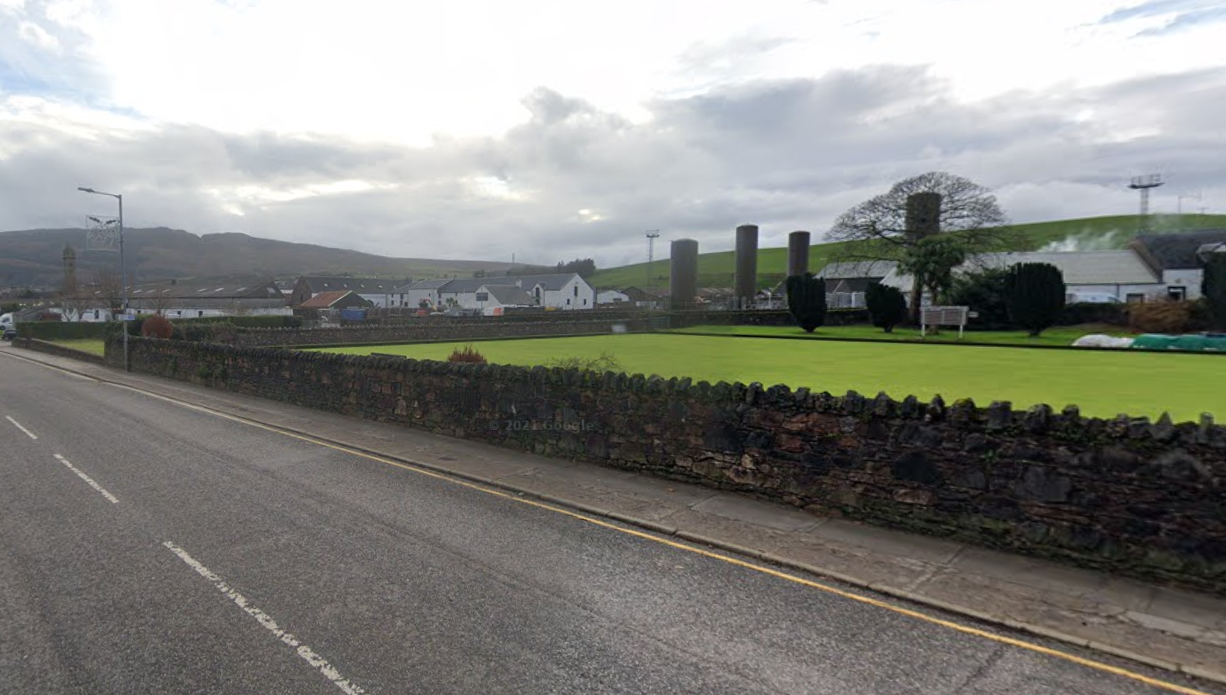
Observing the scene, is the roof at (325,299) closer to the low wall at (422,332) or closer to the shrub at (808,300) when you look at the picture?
the low wall at (422,332)

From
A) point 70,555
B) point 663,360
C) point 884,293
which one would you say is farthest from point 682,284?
point 70,555

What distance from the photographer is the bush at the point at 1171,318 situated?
3566cm

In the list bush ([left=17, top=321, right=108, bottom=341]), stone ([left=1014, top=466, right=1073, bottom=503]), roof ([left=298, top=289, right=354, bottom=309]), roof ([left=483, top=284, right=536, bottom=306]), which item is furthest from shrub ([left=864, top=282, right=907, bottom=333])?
roof ([left=298, top=289, right=354, bottom=309])

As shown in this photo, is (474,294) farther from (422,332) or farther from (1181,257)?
(1181,257)

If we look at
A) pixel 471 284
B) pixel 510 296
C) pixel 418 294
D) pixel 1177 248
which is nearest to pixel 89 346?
pixel 510 296

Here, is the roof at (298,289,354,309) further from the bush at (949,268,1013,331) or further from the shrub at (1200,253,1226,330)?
the shrub at (1200,253,1226,330)

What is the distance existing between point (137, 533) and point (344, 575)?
2.99 metres

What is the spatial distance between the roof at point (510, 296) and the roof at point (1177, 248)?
78.9 metres

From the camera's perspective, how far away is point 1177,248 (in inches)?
2169

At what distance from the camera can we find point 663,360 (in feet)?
82.6

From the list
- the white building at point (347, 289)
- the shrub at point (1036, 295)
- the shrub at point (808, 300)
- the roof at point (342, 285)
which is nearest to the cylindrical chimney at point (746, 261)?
the shrub at point (808, 300)

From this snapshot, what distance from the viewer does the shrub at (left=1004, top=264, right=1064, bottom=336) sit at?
1486 inches

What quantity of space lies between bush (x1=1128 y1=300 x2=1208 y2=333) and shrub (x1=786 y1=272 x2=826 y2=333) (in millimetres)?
18173

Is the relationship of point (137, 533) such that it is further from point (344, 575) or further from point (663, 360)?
point (663, 360)
